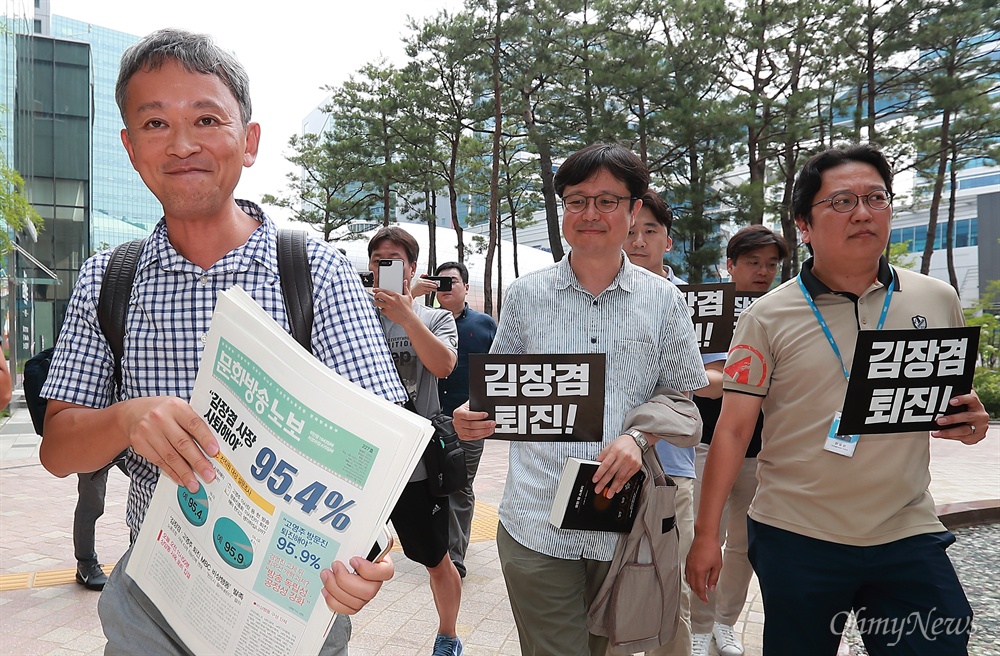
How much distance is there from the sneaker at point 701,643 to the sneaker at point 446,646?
1035 millimetres

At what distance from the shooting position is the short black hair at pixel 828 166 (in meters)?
2.27

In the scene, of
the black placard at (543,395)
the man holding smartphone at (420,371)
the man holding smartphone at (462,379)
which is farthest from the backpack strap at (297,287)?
the man holding smartphone at (462,379)

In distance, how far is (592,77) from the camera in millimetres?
16328

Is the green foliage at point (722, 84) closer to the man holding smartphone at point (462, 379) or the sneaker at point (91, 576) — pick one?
the man holding smartphone at point (462, 379)

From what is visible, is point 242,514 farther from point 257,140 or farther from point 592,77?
point 592,77

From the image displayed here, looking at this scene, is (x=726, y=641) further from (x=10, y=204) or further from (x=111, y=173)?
(x=111, y=173)

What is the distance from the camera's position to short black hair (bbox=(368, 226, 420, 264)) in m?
3.85

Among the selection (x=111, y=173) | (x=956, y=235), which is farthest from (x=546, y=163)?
(x=111, y=173)

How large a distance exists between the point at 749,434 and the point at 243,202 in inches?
63.2

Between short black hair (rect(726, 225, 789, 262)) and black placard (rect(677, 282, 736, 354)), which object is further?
short black hair (rect(726, 225, 789, 262))

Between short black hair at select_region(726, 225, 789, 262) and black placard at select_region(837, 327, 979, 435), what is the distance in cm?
181

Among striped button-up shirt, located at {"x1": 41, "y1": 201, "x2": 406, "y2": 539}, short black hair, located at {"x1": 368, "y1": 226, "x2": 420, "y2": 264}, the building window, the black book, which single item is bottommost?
the black book

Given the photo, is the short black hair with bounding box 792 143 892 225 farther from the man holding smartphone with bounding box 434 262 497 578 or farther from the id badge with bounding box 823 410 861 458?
the man holding smartphone with bounding box 434 262 497 578

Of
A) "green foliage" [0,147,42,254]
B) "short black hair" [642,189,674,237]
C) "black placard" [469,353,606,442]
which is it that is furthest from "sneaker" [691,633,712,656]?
"green foliage" [0,147,42,254]
